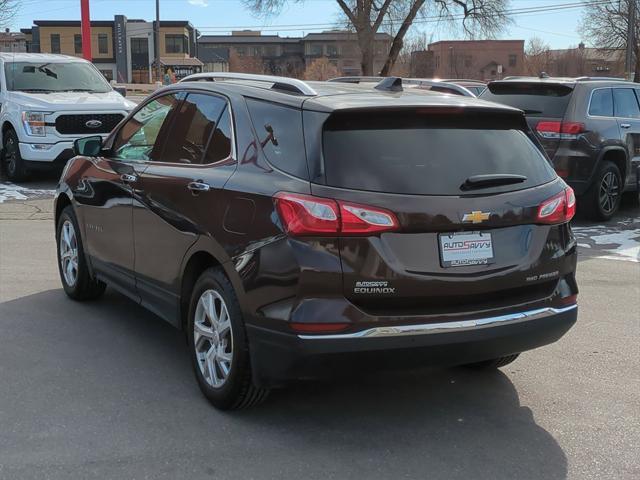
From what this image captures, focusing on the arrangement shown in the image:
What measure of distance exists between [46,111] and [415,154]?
1013cm

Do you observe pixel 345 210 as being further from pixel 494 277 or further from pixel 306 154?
pixel 494 277

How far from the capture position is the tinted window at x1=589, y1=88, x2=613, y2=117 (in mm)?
10047

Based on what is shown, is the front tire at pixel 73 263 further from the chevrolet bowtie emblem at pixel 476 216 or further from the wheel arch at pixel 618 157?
the wheel arch at pixel 618 157

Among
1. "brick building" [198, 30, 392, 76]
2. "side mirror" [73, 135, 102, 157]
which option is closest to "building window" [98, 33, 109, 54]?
"brick building" [198, 30, 392, 76]

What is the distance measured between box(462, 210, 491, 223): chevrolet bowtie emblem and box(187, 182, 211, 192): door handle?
55.0 inches

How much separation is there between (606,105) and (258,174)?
8.02 m

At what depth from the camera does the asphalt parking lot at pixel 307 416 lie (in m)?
3.41

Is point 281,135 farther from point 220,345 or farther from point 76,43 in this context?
point 76,43

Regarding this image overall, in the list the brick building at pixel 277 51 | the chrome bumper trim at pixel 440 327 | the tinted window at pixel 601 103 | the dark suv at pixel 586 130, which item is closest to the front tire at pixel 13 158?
the dark suv at pixel 586 130

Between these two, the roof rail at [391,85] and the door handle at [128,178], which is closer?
the roof rail at [391,85]

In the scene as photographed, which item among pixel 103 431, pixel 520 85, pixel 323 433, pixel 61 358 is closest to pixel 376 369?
pixel 323 433

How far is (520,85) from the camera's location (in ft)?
33.2

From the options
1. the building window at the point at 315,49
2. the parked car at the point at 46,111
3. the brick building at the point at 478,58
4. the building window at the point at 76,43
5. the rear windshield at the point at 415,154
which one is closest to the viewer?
the rear windshield at the point at 415,154

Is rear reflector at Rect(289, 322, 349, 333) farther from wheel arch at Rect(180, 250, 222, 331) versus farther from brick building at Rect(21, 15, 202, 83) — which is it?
brick building at Rect(21, 15, 202, 83)
